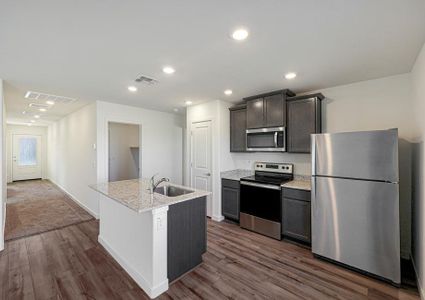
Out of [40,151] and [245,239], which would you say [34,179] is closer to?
[40,151]

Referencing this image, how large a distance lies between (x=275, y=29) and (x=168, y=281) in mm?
2679

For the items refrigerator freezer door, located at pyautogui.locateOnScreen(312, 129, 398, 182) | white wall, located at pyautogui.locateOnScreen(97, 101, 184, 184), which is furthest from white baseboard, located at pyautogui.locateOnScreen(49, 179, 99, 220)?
refrigerator freezer door, located at pyautogui.locateOnScreen(312, 129, 398, 182)

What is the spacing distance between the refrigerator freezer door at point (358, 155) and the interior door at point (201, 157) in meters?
2.09

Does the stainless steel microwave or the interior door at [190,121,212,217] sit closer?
the stainless steel microwave

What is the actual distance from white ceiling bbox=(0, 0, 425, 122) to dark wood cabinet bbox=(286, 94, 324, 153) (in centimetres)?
31

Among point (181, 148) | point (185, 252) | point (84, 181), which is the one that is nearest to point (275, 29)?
point (185, 252)

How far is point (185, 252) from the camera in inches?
89.9

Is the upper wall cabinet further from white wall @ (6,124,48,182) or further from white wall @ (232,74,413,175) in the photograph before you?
white wall @ (6,124,48,182)

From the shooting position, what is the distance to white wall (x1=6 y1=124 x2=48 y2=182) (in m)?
7.95

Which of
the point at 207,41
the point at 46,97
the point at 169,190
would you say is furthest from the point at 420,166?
the point at 46,97

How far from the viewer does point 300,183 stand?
3.16m

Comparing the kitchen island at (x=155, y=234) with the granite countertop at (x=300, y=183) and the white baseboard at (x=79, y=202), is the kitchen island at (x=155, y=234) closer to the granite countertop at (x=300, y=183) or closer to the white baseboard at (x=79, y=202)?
the granite countertop at (x=300, y=183)

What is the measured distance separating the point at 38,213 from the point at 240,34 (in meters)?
5.54

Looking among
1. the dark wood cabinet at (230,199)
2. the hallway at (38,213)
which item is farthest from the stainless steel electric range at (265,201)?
the hallway at (38,213)
